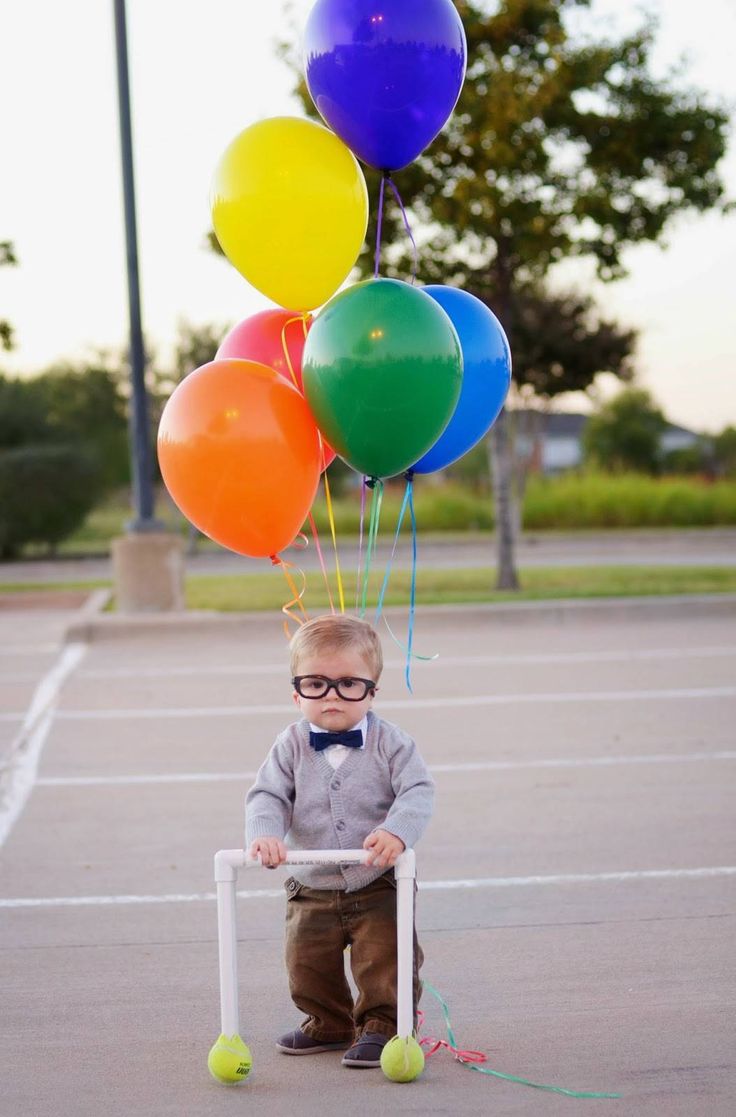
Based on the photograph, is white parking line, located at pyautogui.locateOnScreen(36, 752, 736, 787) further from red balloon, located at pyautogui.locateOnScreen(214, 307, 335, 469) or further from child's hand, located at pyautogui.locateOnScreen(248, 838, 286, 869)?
child's hand, located at pyautogui.locateOnScreen(248, 838, 286, 869)

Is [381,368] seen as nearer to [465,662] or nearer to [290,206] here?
[290,206]

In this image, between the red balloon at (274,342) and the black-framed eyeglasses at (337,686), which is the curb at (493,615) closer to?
the red balloon at (274,342)

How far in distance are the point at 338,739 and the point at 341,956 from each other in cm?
58

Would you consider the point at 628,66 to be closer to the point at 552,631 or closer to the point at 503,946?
the point at 552,631

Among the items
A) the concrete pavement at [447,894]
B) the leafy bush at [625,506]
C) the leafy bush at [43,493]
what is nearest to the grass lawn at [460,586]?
the concrete pavement at [447,894]

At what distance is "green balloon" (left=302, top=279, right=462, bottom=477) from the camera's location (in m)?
3.73

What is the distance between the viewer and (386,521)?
28.8 meters

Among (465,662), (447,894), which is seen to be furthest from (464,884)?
(465,662)

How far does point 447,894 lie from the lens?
5.01m

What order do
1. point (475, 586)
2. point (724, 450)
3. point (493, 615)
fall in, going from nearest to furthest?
1. point (493, 615)
2. point (475, 586)
3. point (724, 450)

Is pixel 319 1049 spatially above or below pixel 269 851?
below

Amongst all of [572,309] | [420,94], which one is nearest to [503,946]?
[420,94]

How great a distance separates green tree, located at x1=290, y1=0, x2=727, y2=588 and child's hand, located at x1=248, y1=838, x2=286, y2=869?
33.6 ft

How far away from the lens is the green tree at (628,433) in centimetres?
4966
